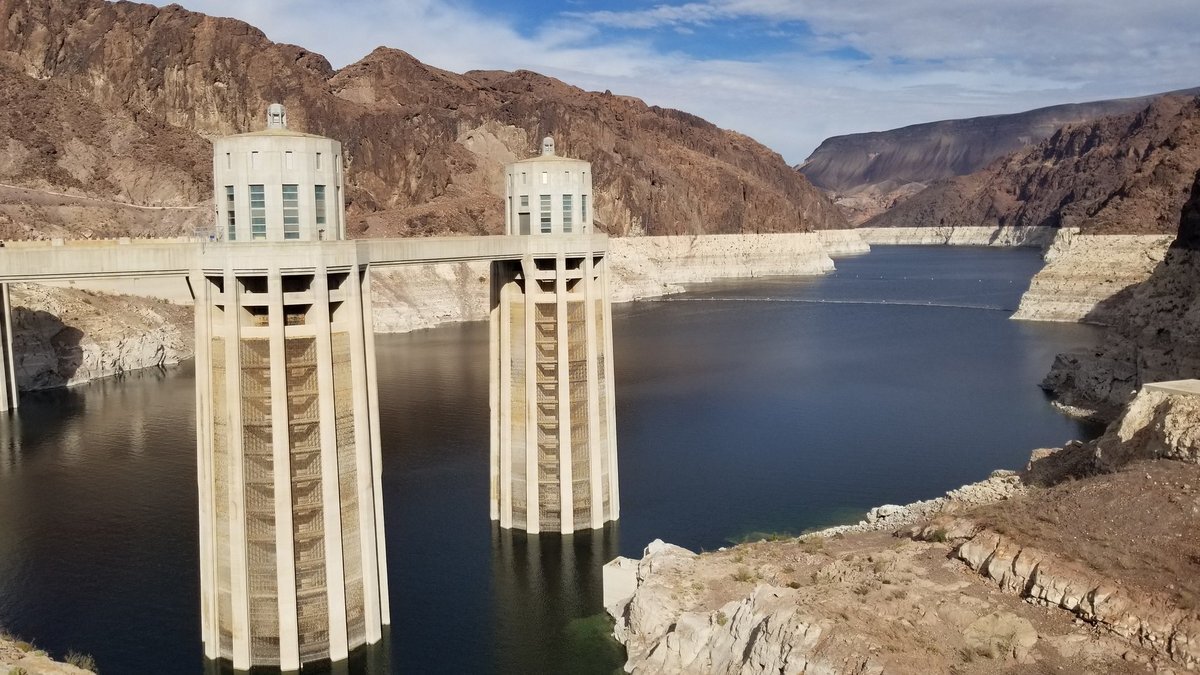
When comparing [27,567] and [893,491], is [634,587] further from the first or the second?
[27,567]

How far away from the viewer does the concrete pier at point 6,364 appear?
65188 millimetres

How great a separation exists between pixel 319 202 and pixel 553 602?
1496cm

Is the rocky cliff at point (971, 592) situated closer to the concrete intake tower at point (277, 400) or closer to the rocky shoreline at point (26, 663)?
the concrete intake tower at point (277, 400)

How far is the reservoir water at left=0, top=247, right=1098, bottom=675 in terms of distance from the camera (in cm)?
2995

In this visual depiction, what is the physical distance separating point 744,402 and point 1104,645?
4996 centimetres

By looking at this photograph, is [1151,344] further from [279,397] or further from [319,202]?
[279,397]

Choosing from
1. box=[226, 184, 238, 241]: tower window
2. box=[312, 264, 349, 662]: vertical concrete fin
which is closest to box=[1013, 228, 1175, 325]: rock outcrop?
box=[312, 264, 349, 662]: vertical concrete fin

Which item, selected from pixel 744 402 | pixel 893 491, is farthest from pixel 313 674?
pixel 744 402

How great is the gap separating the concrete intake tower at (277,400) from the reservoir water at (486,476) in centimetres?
254

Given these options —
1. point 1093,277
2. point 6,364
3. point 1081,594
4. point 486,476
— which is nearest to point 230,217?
point 1081,594

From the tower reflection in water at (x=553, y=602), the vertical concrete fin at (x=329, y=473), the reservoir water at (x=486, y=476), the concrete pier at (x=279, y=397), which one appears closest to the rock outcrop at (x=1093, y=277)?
the reservoir water at (x=486, y=476)

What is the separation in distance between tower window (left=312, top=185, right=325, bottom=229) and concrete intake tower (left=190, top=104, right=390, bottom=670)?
1.1 inches

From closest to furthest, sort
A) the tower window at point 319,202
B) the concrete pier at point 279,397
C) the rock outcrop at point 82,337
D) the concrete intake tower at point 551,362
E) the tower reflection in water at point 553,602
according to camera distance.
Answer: the concrete pier at point 279,397 < the tower window at point 319,202 < the tower reflection in water at point 553,602 < the concrete intake tower at point 551,362 < the rock outcrop at point 82,337

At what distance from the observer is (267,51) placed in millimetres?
176875
